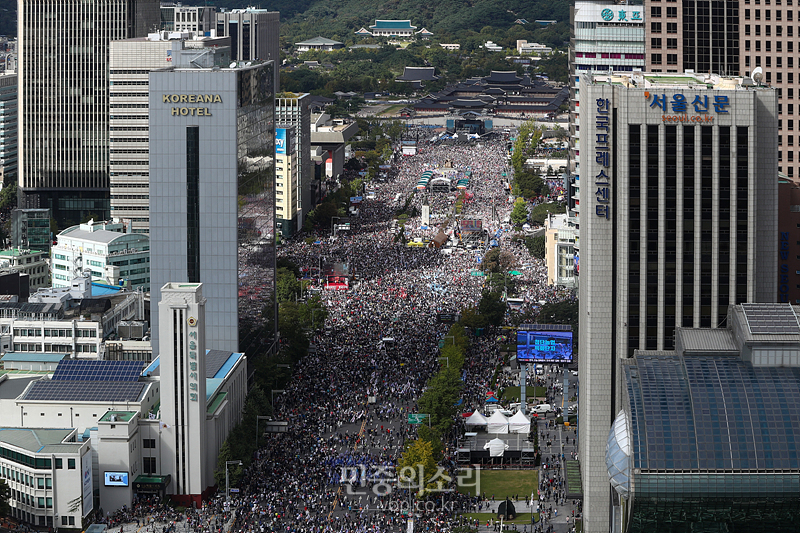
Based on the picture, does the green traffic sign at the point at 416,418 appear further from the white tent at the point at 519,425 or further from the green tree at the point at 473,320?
the green tree at the point at 473,320

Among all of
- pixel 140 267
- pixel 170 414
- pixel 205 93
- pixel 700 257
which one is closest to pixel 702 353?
pixel 700 257

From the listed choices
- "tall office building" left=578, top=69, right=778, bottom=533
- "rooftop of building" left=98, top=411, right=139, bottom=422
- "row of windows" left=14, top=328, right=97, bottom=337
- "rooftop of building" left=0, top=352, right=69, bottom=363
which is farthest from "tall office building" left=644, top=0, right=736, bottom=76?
"rooftop of building" left=98, top=411, right=139, bottom=422

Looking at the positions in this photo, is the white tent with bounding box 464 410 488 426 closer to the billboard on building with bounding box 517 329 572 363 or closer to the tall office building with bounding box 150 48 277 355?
the billboard on building with bounding box 517 329 572 363

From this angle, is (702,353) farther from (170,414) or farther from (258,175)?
(258,175)

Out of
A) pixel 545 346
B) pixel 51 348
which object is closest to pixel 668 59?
pixel 545 346

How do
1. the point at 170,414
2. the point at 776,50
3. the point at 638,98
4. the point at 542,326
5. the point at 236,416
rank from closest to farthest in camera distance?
the point at 638,98
the point at 170,414
the point at 236,416
the point at 542,326
the point at 776,50

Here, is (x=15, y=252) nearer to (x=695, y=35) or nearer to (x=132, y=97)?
(x=132, y=97)

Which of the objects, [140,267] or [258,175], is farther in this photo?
[140,267]
